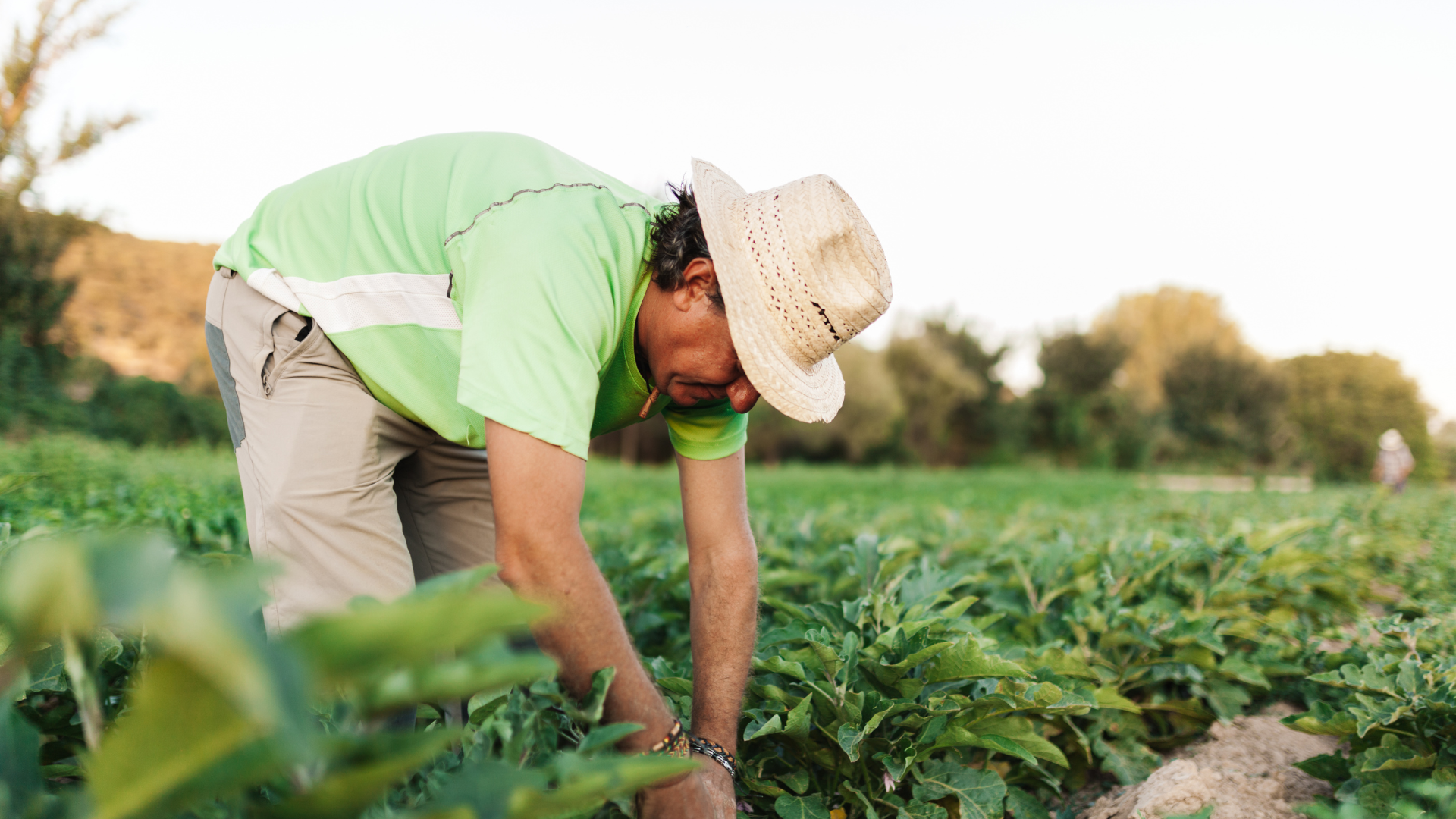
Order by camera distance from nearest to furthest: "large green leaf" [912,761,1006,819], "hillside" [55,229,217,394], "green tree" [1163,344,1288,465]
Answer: "large green leaf" [912,761,1006,819] < "hillside" [55,229,217,394] < "green tree" [1163,344,1288,465]

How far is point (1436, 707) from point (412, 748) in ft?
7.21

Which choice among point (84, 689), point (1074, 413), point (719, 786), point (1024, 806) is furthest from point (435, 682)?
point (1074, 413)

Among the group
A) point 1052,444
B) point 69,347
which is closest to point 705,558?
point 69,347

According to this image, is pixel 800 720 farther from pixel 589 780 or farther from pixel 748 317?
pixel 589 780

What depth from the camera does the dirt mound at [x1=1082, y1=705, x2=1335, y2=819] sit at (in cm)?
194

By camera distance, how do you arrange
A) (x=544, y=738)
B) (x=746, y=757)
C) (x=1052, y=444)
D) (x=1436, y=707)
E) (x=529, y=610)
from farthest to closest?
(x=1052, y=444) < (x=746, y=757) < (x=1436, y=707) < (x=544, y=738) < (x=529, y=610)

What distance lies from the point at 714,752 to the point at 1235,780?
51.8 inches

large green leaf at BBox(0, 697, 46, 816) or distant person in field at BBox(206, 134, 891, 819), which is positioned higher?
distant person in field at BBox(206, 134, 891, 819)

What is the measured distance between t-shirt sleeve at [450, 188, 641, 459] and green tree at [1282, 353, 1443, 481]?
177 ft

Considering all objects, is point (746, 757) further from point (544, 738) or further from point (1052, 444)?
point (1052, 444)

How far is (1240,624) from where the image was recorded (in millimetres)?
2869

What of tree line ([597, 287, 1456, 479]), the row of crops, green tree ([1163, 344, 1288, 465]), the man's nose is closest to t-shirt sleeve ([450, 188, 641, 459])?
the man's nose

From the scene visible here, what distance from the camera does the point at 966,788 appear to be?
6.21 ft

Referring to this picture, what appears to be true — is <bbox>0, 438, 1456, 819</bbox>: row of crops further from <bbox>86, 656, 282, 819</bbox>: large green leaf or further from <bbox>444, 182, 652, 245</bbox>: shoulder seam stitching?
<bbox>444, 182, 652, 245</bbox>: shoulder seam stitching
